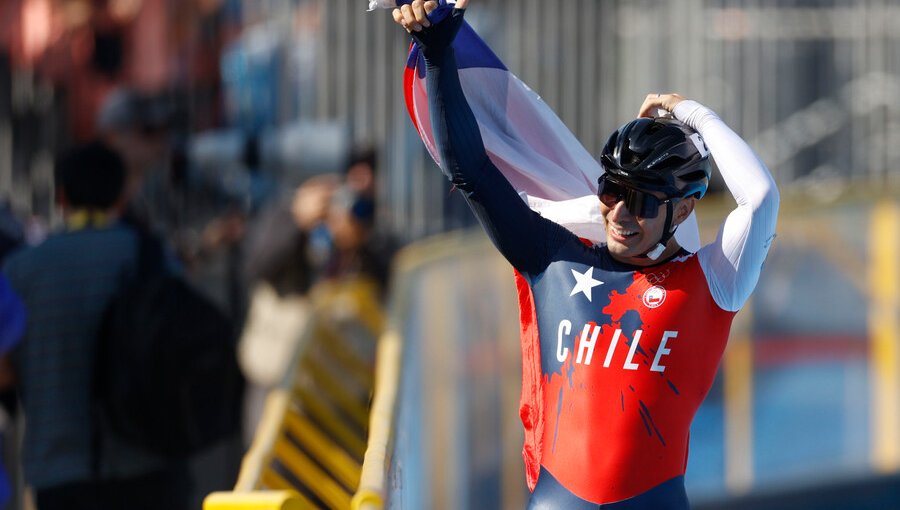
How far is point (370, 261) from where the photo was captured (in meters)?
7.47

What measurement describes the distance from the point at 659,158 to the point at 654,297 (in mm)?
290

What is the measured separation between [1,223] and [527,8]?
4388 mm

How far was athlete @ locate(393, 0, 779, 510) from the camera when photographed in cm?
333

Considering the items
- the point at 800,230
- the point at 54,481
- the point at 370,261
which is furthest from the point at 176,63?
the point at 54,481

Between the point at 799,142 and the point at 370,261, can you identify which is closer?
the point at 370,261

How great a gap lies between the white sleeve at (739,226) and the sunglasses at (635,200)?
0.16 m

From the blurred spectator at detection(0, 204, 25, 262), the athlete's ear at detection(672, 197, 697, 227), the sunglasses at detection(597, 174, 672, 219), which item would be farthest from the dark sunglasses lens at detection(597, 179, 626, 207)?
the blurred spectator at detection(0, 204, 25, 262)

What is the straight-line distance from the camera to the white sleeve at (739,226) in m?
3.35

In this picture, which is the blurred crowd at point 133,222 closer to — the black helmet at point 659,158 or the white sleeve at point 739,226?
the black helmet at point 659,158

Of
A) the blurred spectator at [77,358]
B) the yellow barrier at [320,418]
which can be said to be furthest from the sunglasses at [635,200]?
the blurred spectator at [77,358]

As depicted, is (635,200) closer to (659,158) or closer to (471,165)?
(659,158)

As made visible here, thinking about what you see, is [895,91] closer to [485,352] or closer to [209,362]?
[485,352]

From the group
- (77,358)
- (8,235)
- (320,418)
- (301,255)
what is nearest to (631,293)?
(77,358)

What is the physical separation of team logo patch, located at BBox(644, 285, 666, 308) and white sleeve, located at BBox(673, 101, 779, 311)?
101 mm
